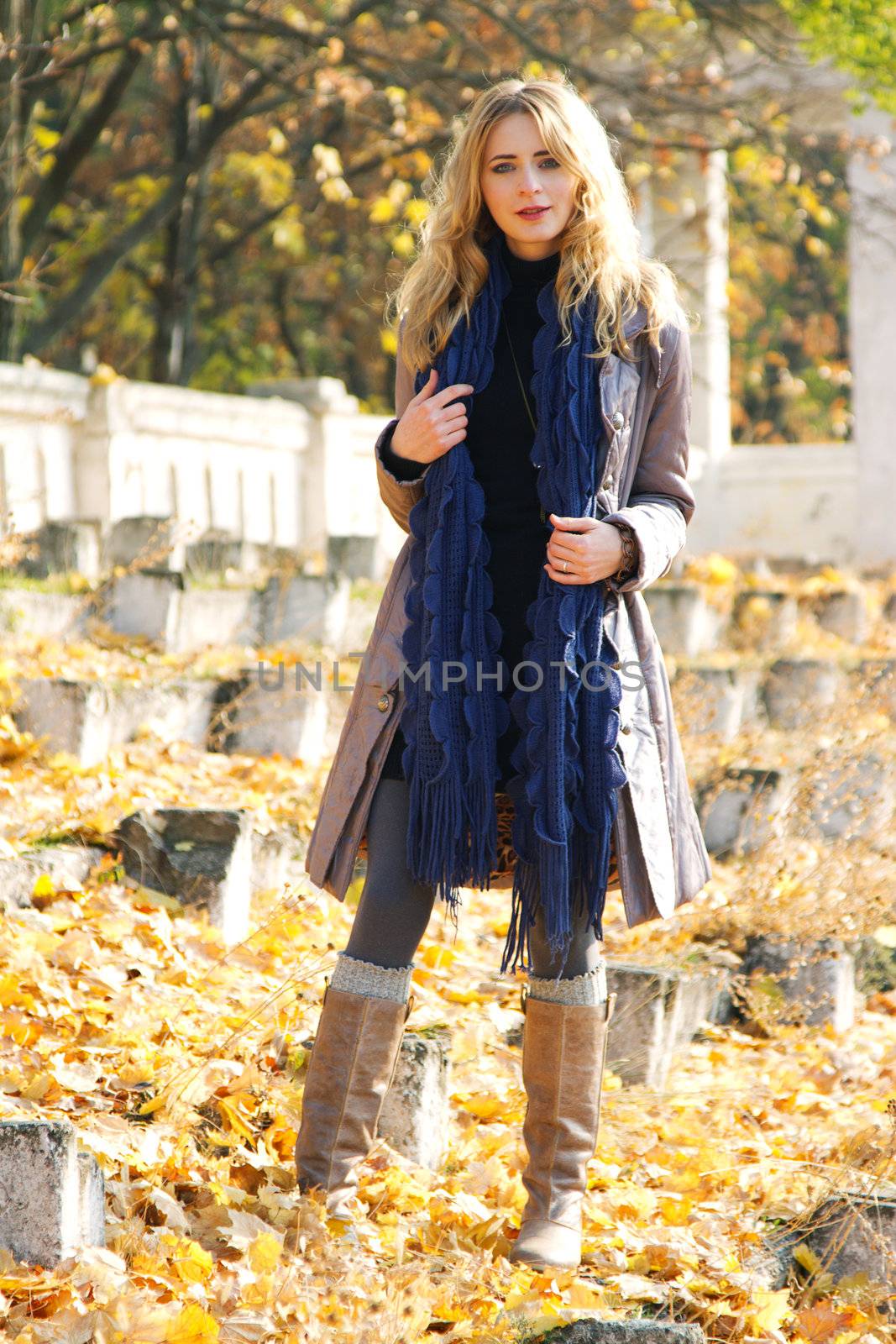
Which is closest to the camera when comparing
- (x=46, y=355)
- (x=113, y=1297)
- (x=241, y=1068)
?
(x=113, y=1297)

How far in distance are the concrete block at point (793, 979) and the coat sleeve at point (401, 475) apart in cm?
175

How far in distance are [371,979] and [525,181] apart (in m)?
1.28

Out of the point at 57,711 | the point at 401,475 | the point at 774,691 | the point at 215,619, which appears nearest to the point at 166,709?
the point at 57,711

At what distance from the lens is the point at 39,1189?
2.03 metres

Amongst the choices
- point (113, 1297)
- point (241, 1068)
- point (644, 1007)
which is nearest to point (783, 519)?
point (644, 1007)

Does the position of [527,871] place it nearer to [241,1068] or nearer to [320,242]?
[241,1068]

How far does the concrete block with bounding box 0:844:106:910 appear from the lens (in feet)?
10.3

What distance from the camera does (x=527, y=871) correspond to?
7.54 feet

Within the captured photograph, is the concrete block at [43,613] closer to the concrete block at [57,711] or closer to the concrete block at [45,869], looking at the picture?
the concrete block at [57,711]

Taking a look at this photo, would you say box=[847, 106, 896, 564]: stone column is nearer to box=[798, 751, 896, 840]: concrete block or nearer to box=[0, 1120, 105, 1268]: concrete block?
box=[798, 751, 896, 840]: concrete block

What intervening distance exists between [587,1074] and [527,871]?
0.35 metres

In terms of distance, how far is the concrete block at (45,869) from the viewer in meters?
3.13

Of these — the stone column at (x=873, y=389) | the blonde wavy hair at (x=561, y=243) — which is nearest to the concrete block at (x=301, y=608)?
the blonde wavy hair at (x=561, y=243)

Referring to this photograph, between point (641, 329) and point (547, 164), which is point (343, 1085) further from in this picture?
point (547, 164)
